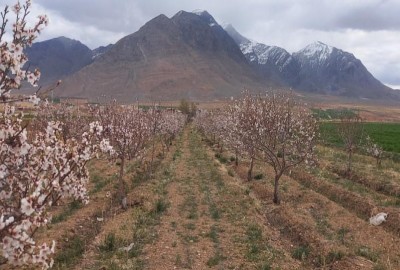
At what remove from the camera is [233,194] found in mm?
25891

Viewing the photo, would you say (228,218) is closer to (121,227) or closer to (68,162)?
(121,227)

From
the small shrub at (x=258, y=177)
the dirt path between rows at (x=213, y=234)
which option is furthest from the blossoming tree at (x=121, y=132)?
the small shrub at (x=258, y=177)

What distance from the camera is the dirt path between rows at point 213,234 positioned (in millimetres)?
14781

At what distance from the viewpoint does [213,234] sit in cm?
1789

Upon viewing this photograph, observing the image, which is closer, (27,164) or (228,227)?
(27,164)

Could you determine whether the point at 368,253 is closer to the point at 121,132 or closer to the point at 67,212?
the point at 67,212

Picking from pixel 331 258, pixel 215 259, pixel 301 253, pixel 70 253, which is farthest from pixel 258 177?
pixel 70 253

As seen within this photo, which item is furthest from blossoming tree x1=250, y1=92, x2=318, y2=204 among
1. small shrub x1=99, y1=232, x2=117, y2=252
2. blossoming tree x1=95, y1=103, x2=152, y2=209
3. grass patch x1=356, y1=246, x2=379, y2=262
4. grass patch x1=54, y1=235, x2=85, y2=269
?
grass patch x1=54, y1=235, x2=85, y2=269

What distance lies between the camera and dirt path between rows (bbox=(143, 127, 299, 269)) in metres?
14.8

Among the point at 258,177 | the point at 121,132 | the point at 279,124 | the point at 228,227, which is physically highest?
the point at 279,124

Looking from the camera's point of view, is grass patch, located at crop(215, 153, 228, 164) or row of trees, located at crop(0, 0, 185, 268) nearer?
row of trees, located at crop(0, 0, 185, 268)

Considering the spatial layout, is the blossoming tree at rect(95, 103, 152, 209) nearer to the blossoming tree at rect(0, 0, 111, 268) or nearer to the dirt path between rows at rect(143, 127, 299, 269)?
the dirt path between rows at rect(143, 127, 299, 269)

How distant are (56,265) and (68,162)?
805 centimetres

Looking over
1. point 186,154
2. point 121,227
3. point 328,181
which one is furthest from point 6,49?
point 186,154
